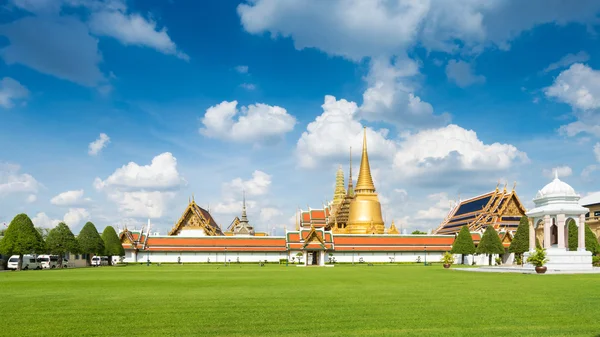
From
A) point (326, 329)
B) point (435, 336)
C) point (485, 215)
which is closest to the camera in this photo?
point (435, 336)

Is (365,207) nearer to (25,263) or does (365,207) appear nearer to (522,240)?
(522,240)

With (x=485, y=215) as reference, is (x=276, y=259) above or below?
below

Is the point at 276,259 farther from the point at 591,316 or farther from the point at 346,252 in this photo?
the point at 591,316

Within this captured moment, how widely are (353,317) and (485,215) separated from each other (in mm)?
71962

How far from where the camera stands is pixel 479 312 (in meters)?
12.6

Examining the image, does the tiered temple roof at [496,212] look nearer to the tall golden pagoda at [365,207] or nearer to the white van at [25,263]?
the tall golden pagoda at [365,207]

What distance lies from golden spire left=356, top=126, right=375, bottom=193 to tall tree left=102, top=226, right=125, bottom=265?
44902mm

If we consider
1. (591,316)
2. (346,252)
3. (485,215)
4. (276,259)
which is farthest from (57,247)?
(485,215)

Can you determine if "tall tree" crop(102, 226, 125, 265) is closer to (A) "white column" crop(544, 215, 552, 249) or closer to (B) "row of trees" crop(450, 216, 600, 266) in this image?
(B) "row of trees" crop(450, 216, 600, 266)

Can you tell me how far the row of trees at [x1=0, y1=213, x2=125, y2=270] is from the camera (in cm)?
4612

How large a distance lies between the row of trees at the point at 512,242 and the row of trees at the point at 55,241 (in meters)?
41.3

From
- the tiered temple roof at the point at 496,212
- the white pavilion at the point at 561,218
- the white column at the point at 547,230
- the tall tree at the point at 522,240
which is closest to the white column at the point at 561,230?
the white pavilion at the point at 561,218

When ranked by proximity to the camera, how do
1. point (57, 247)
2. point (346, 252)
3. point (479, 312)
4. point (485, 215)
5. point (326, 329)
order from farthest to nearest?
point (485, 215) → point (346, 252) → point (57, 247) → point (479, 312) → point (326, 329)

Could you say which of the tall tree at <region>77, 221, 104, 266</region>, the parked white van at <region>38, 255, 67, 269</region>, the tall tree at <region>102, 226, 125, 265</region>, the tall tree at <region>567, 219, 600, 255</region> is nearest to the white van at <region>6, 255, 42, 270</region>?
the parked white van at <region>38, 255, 67, 269</region>
